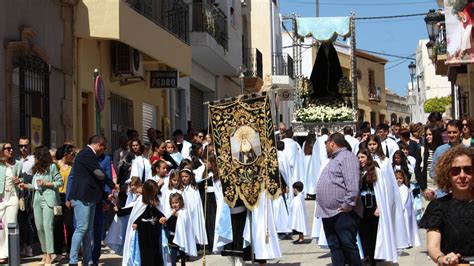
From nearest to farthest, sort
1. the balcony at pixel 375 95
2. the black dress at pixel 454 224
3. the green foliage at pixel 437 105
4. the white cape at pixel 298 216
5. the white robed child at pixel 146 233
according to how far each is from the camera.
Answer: the black dress at pixel 454 224 < the white robed child at pixel 146 233 < the white cape at pixel 298 216 < the green foliage at pixel 437 105 < the balcony at pixel 375 95

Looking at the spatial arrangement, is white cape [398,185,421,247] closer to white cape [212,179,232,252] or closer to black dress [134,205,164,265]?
white cape [212,179,232,252]

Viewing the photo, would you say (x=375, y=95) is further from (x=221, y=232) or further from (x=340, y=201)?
(x=340, y=201)

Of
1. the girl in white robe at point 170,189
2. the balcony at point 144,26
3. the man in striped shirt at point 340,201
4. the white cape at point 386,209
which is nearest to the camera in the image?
the man in striped shirt at point 340,201

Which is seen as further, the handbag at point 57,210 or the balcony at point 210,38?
the balcony at point 210,38

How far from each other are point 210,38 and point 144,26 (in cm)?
655

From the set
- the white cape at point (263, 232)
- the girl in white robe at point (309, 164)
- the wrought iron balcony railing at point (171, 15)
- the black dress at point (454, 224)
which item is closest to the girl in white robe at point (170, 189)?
the white cape at point (263, 232)

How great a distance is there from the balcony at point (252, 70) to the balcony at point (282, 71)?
3921mm

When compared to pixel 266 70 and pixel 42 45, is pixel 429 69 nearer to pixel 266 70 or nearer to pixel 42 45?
pixel 266 70

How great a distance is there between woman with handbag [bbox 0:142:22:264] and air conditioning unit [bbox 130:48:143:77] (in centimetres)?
809

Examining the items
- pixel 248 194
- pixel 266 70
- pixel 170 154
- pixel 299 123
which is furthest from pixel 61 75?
pixel 266 70

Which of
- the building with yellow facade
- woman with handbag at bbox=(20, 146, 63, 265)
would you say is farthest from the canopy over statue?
woman with handbag at bbox=(20, 146, 63, 265)

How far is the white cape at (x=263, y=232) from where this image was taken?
1242 centimetres

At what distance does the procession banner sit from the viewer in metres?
20.3

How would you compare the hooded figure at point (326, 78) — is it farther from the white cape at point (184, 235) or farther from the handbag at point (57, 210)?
the handbag at point (57, 210)
